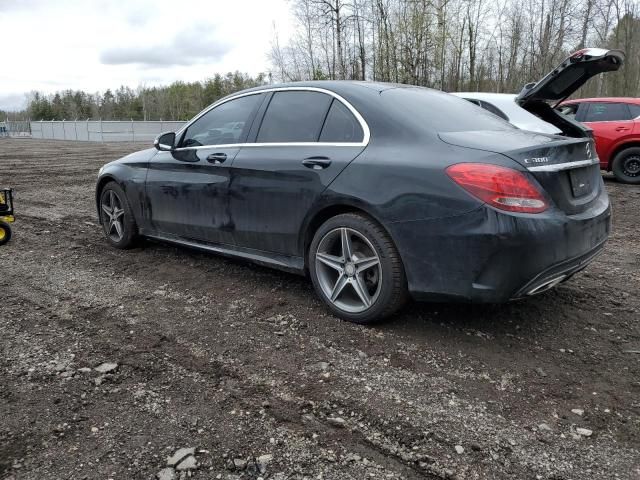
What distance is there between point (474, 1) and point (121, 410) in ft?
125

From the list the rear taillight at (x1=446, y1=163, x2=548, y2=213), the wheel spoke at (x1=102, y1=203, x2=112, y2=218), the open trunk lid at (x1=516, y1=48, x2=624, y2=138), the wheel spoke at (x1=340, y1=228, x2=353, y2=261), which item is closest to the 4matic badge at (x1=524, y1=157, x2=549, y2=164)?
the rear taillight at (x1=446, y1=163, x2=548, y2=213)

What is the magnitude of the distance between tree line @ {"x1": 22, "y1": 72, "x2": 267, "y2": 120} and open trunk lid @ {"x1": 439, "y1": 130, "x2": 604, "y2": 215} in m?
93.4

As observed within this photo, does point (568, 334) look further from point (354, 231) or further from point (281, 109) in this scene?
point (281, 109)

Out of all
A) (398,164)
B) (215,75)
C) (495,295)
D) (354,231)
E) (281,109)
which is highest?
(215,75)

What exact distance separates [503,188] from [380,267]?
883 millimetres

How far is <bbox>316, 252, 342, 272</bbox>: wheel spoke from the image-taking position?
11.7 feet

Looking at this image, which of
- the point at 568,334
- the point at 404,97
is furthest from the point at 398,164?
the point at 568,334

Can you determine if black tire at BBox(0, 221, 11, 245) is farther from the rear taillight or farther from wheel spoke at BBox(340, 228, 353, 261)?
the rear taillight

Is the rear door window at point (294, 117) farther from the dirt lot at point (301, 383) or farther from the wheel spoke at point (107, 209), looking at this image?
the wheel spoke at point (107, 209)

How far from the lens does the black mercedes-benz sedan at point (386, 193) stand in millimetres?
2926

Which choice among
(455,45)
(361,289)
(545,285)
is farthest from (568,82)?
(455,45)

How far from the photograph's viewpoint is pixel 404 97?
376cm

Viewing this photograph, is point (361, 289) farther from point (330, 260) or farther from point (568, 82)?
point (568, 82)

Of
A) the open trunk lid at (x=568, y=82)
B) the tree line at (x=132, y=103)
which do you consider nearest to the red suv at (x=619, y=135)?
the open trunk lid at (x=568, y=82)
